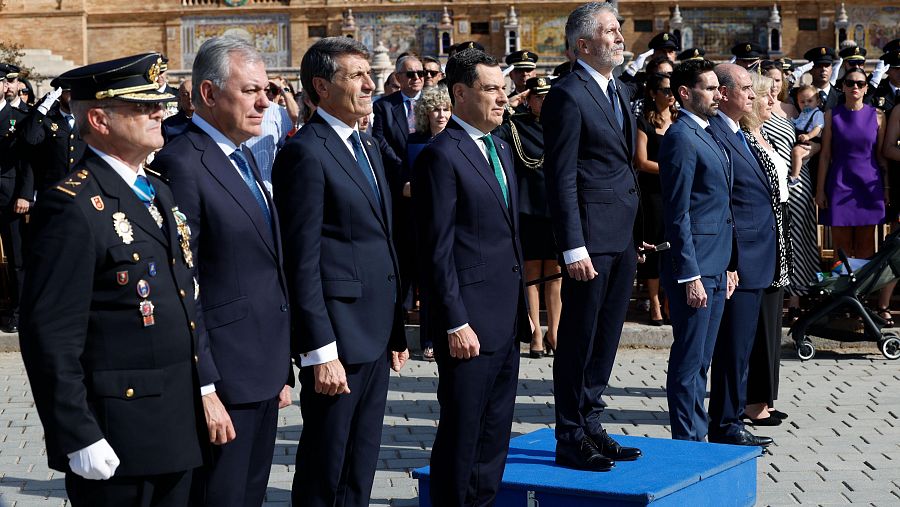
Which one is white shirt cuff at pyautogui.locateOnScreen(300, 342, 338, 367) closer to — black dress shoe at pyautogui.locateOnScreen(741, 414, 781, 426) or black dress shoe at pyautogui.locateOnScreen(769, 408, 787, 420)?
black dress shoe at pyautogui.locateOnScreen(741, 414, 781, 426)

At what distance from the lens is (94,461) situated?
338cm

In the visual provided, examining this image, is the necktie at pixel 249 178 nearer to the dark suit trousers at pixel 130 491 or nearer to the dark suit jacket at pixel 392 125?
the dark suit trousers at pixel 130 491

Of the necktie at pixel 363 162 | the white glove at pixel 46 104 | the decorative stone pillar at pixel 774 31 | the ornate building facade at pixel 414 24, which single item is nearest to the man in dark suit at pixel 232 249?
the necktie at pixel 363 162

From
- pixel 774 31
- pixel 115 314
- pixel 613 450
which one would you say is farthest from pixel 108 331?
pixel 774 31

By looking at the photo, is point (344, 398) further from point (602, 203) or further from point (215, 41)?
point (602, 203)

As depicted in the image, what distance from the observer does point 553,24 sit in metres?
43.1

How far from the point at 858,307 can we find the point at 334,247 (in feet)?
19.7

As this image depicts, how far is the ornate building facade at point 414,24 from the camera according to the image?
1692 inches

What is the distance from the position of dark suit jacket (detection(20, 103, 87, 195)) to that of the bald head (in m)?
6.29

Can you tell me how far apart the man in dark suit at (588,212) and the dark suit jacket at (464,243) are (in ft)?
2.08

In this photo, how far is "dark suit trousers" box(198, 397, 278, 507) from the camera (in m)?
4.10

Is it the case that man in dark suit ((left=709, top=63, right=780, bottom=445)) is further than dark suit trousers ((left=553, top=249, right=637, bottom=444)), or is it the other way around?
man in dark suit ((left=709, top=63, right=780, bottom=445))

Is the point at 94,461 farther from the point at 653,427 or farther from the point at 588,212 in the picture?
the point at 653,427

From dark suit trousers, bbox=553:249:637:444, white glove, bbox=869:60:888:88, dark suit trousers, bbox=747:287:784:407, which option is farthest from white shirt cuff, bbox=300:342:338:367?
white glove, bbox=869:60:888:88
